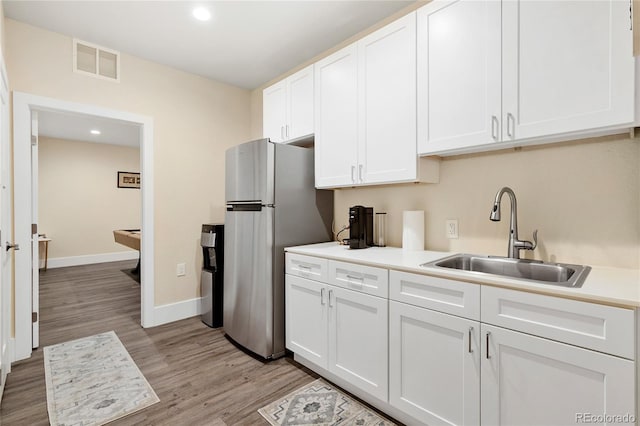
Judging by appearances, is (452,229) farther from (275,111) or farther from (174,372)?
(174,372)

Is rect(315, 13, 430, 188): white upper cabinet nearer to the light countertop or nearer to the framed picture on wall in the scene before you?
the light countertop

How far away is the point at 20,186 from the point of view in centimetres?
241

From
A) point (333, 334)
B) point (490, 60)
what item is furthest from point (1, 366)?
point (490, 60)

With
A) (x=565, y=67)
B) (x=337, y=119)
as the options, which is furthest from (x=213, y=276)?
(x=565, y=67)

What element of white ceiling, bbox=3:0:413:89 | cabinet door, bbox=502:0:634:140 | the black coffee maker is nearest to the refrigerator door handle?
the black coffee maker

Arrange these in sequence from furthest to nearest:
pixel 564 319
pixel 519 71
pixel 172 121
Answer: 1. pixel 172 121
2. pixel 519 71
3. pixel 564 319

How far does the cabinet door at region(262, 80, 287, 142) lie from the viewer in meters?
2.83

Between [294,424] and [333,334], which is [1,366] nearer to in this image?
[294,424]

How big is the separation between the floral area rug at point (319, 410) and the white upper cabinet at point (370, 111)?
54.6 inches

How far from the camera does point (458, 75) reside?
169 centimetres

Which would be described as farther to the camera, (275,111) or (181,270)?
(181,270)

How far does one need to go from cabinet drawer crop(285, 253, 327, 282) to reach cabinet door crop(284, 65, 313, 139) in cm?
105

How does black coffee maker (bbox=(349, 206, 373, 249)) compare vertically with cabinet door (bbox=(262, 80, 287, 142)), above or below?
below

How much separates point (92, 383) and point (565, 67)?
3.23 meters
